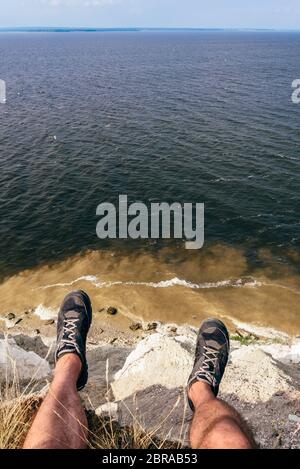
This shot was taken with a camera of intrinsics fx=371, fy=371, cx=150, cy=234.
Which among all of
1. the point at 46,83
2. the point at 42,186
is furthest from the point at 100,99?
the point at 42,186

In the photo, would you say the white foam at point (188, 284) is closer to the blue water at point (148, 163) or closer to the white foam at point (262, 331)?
the blue water at point (148, 163)

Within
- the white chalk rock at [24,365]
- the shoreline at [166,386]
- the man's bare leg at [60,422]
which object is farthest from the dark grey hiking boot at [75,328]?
the white chalk rock at [24,365]

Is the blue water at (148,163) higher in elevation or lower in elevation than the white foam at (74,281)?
higher

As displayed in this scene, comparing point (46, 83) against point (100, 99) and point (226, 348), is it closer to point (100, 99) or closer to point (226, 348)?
point (100, 99)

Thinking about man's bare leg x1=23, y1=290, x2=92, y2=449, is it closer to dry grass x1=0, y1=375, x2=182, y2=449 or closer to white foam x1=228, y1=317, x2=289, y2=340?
dry grass x1=0, y1=375, x2=182, y2=449

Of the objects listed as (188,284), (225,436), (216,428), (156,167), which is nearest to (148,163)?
(156,167)
